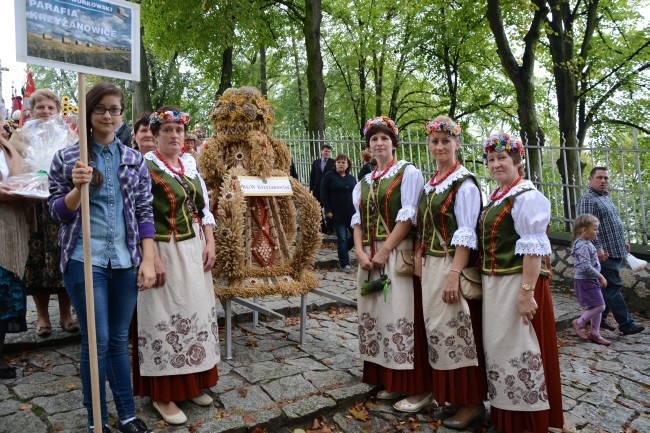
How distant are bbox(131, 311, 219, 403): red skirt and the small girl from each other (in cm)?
419

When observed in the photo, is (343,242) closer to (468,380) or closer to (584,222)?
(584,222)

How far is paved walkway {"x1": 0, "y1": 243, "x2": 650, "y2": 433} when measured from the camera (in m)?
3.28

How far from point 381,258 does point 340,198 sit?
4.85 meters

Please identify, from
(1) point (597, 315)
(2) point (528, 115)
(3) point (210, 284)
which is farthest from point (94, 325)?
(2) point (528, 115)

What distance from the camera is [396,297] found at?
141 inches

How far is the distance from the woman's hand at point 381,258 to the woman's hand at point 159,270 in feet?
4.72

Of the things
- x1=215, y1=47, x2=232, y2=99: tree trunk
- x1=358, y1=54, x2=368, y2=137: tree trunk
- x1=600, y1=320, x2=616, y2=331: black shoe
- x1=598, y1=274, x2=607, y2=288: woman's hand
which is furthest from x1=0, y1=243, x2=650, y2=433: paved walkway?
x1=358, y1=54, x2=368, y2=137: tree trunk

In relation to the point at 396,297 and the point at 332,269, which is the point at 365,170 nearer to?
the point at 332,269

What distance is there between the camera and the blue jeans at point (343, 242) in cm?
826

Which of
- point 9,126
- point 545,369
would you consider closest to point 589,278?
point 545,369

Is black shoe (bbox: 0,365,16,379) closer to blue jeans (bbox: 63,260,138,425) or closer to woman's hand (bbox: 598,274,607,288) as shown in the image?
blue jeans (bbox: 63,260,138,425)

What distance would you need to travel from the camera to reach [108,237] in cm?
271

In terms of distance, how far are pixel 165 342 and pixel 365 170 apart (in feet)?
19.9

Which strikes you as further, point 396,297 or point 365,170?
point 365,170
